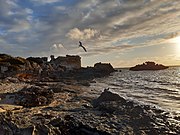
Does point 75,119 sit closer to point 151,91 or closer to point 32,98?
point 32,98

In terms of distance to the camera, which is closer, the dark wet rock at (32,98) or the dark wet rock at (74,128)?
the dark wet rock at (74,128)

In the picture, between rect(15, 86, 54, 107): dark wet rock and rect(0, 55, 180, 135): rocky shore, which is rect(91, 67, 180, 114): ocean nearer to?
rect(0, 55, 180, 135): rocky shore

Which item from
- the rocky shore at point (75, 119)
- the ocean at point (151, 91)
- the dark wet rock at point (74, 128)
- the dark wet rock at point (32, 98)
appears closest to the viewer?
the rocky shore at point (75, 119)

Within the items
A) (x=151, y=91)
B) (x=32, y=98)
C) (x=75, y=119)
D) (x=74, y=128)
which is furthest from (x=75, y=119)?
(x=151, y=91)

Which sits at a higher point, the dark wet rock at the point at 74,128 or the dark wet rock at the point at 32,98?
the dark wet rock at the point at 32,98

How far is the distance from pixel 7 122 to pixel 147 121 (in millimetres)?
7503

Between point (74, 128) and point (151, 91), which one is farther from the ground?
point (74, 128)

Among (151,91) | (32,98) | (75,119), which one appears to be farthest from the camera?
(151,91)

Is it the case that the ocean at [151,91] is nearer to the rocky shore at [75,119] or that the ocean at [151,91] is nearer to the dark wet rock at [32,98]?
the rocky shore at [75,119]

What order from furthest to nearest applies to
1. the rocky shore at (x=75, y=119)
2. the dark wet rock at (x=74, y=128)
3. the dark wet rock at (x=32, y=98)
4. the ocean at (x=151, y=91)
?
the ocean at (x=151, y=91), the dark wet rock at (x=32, y=98), the dark wet rock at (x=74, y=128), the rocky shore at (x=75, y=119)

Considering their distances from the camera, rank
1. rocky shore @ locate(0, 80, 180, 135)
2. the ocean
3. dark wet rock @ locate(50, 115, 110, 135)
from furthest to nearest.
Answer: the ocean
dark wet rock @ locate(50, 115, 110, 135)
rocky shore @ locate(0, 80, 180, 135)

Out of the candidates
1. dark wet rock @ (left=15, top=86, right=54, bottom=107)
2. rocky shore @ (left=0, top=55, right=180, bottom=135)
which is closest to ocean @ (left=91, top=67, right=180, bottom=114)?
rocky shore @ (left=0, top=55, right=180, bottom=135)

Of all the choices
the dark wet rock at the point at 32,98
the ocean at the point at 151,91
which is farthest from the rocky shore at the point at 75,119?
the ocean at the point at 151,91

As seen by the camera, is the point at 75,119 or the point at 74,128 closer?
the point at 74,128
